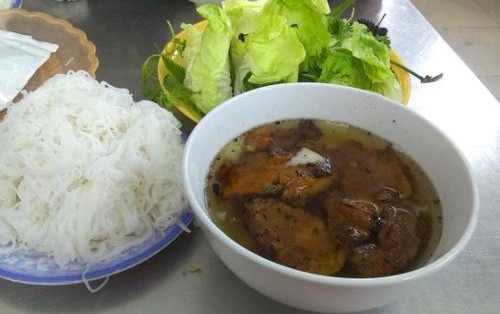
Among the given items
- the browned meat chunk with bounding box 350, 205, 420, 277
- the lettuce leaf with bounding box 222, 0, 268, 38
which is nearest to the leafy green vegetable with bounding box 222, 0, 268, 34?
the lettuce leaf with bounding box 222, 0, 268, 38

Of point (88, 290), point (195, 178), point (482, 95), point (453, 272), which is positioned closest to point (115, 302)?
point (88, 290)

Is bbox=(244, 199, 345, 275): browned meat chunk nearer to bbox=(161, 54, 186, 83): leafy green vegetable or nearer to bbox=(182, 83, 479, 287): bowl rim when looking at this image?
bbox=(182, 83, 479, 287): bowl rim

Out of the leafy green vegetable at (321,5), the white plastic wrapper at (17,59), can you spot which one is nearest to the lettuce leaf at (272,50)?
the leafy green vegetable at (321,5)

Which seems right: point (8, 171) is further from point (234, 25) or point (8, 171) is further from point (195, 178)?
point (234, 25)

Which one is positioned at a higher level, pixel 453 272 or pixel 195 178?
pixel 195 178

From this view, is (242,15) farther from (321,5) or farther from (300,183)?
(300,183)

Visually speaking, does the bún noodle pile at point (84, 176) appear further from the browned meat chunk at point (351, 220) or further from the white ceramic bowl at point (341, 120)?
the browned meat chunk at point (351, 220)
